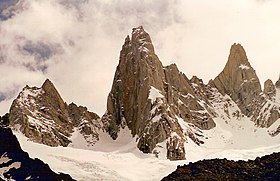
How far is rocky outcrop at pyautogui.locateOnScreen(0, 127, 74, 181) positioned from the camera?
16438cm

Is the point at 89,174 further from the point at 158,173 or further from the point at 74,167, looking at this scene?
the point at 158,173

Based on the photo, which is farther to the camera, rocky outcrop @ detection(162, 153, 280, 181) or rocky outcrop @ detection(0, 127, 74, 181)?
rocky outcrop @ detection(162, 153, 280, 181)

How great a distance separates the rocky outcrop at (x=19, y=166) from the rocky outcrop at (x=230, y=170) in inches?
1244

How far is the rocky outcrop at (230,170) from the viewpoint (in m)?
175

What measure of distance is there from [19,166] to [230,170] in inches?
2230

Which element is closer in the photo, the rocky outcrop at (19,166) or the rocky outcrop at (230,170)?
the rocky outcrop at (19,166)

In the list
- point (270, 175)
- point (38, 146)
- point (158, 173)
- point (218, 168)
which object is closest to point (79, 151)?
point (38, 146)

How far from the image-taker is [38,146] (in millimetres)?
191750

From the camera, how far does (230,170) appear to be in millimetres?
181500

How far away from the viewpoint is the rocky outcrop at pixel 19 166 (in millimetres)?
164375

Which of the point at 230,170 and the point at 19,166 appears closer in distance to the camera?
the point at 19,166

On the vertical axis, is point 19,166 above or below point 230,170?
above

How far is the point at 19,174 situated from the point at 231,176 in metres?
55.0

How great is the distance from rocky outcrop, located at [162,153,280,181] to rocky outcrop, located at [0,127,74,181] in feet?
104
